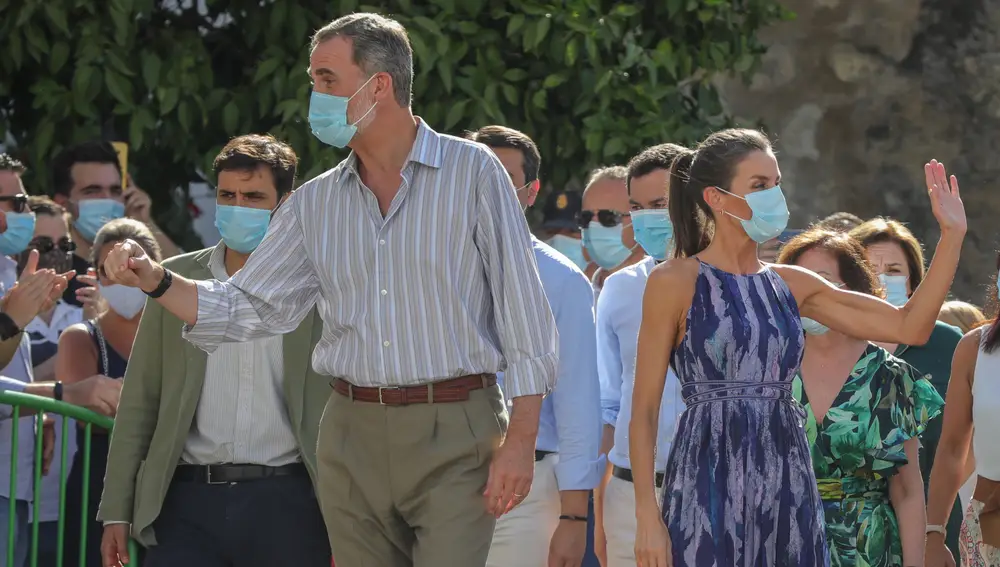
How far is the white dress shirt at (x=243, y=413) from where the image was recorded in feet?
17.6

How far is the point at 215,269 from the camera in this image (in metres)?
5.62

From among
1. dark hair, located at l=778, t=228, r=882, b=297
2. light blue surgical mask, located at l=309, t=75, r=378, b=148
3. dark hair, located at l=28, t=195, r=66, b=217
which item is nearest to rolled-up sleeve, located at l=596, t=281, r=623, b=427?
dark hair, located at l=778, t=228, r=882, b=297

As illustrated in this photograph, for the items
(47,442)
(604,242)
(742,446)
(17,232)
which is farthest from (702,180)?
(17,232)

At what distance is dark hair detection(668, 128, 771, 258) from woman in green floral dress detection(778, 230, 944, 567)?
0.77 m

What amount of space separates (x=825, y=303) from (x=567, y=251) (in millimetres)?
3731

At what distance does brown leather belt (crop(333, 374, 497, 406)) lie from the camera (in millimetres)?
4379

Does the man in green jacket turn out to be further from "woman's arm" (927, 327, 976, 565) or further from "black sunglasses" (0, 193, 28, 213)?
"woman's arm" (927, 327, 976, 565)

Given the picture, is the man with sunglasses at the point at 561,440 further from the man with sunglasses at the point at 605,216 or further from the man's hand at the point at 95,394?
the man's hand at the point at 95,394

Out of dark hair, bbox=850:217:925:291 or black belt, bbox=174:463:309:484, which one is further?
dark hair, bbox=850:217:925:291

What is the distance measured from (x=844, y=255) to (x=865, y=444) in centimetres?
70

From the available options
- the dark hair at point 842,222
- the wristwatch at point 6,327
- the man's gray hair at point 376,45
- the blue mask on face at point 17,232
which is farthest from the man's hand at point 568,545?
the blue mask on face at point 17,232

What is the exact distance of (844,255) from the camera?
5676mm

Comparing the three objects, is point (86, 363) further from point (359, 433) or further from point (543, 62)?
point (543, 62)

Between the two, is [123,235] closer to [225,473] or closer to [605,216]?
[225,473]
